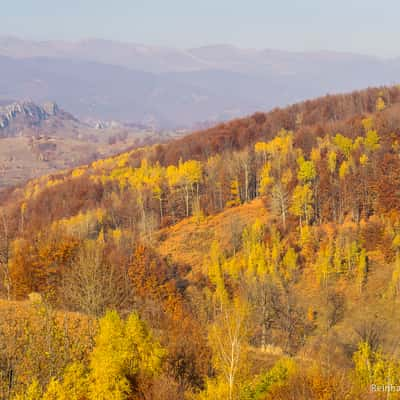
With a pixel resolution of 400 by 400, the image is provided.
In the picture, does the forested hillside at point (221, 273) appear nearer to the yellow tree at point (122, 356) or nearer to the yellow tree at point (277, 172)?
the yellow tree at point (122, 356)

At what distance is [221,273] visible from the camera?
68500 millimetres

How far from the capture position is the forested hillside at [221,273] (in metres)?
21.0

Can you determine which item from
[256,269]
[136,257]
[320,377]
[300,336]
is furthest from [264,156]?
[320,377]

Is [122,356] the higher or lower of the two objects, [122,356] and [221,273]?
the higher

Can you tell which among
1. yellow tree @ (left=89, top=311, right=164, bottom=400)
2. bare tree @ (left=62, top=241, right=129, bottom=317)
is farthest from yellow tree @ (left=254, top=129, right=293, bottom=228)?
yellow tree @ (left=89, top=311, right=164, bottom=400)

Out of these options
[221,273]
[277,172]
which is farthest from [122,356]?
[277,172]

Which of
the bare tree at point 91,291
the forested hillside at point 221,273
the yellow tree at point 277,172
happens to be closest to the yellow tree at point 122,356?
the forested hillside at point 221,273

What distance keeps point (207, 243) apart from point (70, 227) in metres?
32.0

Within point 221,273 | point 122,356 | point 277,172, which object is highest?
point 277,172

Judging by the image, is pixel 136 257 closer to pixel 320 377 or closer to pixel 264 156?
pixel 320 377

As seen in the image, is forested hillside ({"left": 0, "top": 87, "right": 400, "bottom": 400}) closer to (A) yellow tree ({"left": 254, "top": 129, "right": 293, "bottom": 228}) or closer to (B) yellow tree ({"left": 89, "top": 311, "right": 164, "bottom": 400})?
(B) yellow tree ({"left": 89, "top": 311, "right": 164, "bottom": 400})

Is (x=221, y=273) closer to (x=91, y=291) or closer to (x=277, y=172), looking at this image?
(x=277, y=172)

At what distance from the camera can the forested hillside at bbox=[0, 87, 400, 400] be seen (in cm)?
2103

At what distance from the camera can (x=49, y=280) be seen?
46.8 meters
